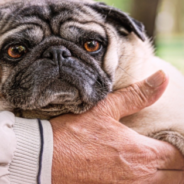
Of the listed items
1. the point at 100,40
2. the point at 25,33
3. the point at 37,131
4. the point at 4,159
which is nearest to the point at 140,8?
the point at 100,40

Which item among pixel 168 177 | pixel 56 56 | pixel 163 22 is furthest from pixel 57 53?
pixel 163 22

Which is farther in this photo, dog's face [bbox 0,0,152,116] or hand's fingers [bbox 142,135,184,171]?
hand's fingers [bbox 142,135,184,171]

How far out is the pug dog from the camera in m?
1.29

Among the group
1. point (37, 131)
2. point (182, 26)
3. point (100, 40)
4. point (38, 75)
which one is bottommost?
point (182, 26)

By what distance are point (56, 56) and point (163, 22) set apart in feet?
21.4

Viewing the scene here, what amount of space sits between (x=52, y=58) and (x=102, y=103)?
1.24 feet

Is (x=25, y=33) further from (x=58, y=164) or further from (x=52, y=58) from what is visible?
(x=58, y=164)

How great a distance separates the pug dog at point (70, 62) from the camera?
4.24 ft

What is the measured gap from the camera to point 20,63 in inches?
52.9

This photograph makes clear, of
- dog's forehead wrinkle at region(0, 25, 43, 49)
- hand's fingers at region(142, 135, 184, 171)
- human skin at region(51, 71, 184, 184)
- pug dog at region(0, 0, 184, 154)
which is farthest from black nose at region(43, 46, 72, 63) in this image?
hand's fingers at region(142, 135, 184, 171)

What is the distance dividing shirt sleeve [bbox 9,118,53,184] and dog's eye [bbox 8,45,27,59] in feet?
1.21

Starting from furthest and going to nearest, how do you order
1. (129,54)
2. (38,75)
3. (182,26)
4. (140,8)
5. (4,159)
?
(182,26)
(140,8)
(129,54)
(38,75)
(4,159)

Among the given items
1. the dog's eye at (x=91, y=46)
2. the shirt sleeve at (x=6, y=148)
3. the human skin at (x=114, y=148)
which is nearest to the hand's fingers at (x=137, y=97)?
the human skin at (x=114, y=148)

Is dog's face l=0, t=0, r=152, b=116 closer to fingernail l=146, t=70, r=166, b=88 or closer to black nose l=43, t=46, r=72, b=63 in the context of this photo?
black nose l=43, t=46, r=72, b=63
